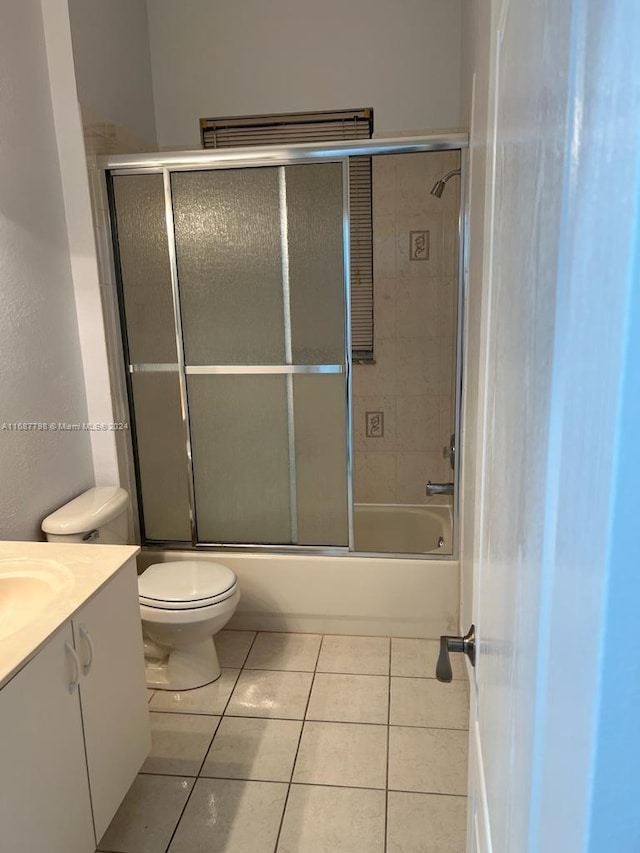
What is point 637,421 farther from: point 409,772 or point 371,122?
point 371,122

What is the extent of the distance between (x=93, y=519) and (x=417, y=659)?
1.47 meters

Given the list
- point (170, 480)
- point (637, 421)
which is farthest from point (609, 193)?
point (170, 480)

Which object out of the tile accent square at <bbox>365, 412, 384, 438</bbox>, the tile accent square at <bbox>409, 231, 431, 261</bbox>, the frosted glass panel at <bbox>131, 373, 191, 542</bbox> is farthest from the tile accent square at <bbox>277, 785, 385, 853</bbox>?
the tile accent square at <bbox>409, 231, 431, 261</bbox>

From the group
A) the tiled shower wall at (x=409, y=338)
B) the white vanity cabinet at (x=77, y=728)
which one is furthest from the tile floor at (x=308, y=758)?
the tiled shower wall at (x=409, y=338)

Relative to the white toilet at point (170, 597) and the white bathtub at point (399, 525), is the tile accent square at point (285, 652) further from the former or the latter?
the white bathtub at point (399, 525)

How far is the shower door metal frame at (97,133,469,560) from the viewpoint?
8.03ft

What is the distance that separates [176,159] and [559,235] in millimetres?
2500

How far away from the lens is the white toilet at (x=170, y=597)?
7.70ft

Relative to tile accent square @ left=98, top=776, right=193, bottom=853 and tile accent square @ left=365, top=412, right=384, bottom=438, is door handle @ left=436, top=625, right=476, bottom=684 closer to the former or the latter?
tile accent square @ left=98, top=776, right=193, bottom=853

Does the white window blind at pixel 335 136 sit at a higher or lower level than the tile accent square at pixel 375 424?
higher

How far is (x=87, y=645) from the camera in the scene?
1.57 metres

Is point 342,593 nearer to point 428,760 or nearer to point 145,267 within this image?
point 428,760

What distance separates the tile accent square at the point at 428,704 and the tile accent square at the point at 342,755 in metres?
0.13

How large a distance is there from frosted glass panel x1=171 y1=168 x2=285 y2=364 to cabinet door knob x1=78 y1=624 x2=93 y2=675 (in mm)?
1397
